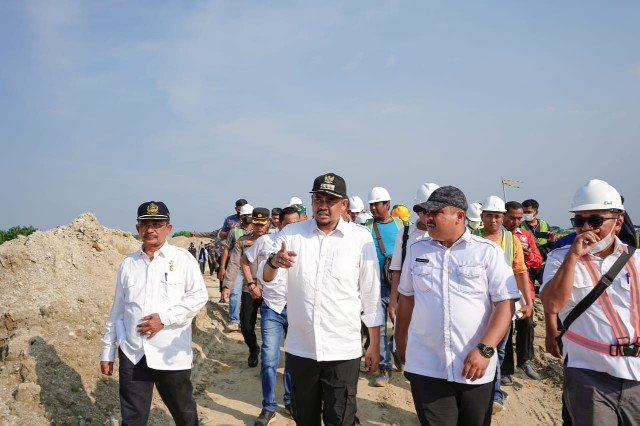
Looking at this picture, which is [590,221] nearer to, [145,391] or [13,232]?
[145,391]

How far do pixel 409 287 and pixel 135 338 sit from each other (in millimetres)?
2262

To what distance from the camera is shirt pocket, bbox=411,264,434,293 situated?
3346 mm

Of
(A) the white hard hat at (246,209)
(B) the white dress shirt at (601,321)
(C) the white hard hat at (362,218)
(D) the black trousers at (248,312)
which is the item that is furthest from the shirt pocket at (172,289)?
(C) the white hard hat at (362,218)

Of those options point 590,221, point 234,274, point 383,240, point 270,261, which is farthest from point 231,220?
point 590,221

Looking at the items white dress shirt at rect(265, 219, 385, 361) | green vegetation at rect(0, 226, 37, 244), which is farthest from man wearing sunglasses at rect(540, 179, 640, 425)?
green vegetation at rect(0, 226, 37, 244)

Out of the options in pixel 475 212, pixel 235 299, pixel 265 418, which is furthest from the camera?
pixel 235 299

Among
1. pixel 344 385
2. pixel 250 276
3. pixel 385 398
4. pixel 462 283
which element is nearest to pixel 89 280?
pixel 250 276

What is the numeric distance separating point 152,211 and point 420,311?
7.88 feet

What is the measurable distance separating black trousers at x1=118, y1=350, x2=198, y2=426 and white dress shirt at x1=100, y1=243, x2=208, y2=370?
0.08 meters

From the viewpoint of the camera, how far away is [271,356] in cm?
544

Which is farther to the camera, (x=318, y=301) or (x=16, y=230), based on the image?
(x=16, y=230)

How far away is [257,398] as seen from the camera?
247 inches

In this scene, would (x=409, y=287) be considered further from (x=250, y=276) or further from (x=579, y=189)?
(x=250, y=276)

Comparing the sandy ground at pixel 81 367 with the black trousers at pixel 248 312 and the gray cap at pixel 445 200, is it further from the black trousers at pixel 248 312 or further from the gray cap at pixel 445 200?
the gray cap at pixel 445 200
